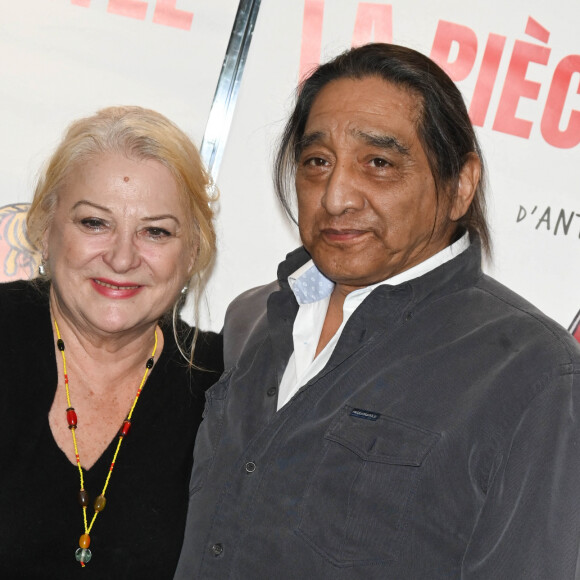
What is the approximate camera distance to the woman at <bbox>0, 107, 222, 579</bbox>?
1.94m

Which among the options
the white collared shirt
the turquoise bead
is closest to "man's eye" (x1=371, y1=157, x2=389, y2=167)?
Result: the white collared shirt

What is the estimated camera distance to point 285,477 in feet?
5.80

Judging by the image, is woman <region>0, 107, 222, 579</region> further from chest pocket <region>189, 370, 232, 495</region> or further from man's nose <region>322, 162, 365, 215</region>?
man's nose <region>322, 162, 365, 215</region>

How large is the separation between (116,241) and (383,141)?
0.68m

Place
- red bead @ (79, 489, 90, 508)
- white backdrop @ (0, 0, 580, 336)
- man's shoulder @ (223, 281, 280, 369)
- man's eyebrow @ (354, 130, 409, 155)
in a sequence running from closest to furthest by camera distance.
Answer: man's eyebrow @ (354, 130, 409, 155) < red bead @ (79, 489, 90, 508) < man's shoulder @ (223, 281, 280, 369) < white backdrop @ (0, 0, 580, 336)

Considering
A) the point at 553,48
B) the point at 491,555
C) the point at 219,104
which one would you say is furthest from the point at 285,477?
the point at 553,48

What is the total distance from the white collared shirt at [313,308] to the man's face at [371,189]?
4 cm

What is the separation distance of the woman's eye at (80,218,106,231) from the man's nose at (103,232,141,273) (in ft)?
0.15

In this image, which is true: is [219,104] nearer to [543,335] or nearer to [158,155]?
[158,155]

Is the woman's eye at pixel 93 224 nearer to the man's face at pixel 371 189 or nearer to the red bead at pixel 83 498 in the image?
the man's face at pixel 371 189

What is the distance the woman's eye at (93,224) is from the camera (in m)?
2.06

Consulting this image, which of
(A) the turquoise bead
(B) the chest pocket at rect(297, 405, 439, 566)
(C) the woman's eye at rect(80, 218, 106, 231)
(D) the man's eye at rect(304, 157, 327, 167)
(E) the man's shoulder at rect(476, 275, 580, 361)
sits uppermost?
(D) the man's eye at rect(304, 157, 327, 167)

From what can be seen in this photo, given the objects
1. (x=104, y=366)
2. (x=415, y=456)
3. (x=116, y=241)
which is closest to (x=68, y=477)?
(x=104, y=366)

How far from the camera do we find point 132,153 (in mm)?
2074
